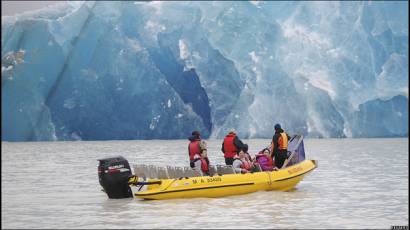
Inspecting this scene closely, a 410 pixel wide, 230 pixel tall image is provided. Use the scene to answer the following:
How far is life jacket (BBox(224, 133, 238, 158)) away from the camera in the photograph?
59.0 ft

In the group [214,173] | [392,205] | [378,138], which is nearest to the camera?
[392,205]

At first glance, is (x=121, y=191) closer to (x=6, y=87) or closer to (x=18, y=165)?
(x=18, y=165)

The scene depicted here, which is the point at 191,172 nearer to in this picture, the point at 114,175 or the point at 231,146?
the point at 231,146

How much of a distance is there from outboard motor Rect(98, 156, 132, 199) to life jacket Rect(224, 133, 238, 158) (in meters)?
2.99

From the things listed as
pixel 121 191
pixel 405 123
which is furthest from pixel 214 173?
pixel 405 123

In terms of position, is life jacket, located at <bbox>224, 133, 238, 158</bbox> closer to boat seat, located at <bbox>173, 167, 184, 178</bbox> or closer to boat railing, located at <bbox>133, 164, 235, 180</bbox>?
boat railing, located at <bbox>133, 164, 235, 180</bbox>

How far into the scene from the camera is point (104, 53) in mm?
66562

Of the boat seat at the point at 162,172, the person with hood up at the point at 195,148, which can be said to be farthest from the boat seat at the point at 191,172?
the person with hood up at the point at 195,148

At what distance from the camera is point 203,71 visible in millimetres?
65438

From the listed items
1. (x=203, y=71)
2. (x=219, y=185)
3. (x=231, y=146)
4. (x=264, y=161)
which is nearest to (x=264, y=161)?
(x=264, y=161)

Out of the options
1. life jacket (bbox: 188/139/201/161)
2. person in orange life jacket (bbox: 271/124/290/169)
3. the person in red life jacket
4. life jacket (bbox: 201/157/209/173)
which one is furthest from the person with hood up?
person in orange life jacket (bbox: 271/124/290/169)

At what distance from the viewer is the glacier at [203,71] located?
63.8 meters

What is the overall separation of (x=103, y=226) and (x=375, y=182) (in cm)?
1173

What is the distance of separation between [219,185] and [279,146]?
2.66m
